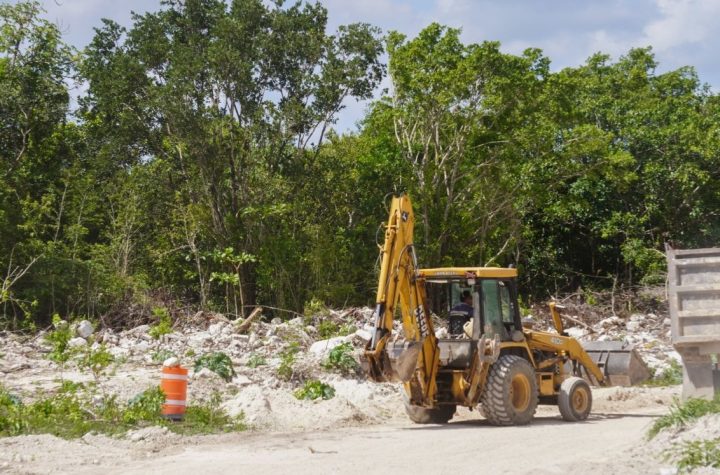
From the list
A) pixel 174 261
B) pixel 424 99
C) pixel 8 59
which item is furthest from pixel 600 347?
pixel 8 59

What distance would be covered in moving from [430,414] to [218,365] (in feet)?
12.8

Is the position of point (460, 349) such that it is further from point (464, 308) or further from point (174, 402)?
point (174, 402)

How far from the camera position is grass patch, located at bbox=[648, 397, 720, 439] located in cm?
913

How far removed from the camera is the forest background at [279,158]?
25.1m

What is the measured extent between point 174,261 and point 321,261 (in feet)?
15.5

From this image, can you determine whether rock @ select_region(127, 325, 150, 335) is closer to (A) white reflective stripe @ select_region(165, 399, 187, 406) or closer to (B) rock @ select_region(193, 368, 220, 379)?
(B) rock @ select_region(193, 368, 220, 379)

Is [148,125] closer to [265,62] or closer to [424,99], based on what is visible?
[265,62]

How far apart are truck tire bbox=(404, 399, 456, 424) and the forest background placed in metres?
10.1

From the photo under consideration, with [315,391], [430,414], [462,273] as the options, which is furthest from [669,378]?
[315,391]

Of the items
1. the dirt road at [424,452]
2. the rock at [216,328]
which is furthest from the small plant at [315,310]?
the dirt road at [424,452]

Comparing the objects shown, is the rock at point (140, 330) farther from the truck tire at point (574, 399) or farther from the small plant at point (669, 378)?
the small plant at point (669, 378)

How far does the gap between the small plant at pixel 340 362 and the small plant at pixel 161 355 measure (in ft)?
10.0

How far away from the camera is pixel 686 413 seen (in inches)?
365

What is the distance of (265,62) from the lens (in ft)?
86.1
